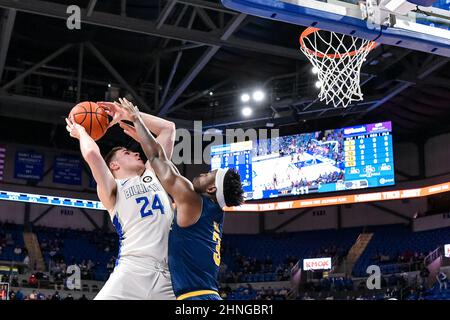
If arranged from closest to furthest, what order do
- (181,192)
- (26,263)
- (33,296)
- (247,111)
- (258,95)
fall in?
(181,192), (33,296), (258,95), (247,111), (26,263)

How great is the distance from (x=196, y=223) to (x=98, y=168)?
34.5 inches

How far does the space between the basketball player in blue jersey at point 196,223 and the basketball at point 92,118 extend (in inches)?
39.1

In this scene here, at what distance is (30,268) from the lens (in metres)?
20.1

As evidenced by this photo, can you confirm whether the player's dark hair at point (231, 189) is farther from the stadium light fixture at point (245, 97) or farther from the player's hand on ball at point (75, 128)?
the stadium light fixture at point (245, 97)

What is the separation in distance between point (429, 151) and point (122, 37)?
464 inches

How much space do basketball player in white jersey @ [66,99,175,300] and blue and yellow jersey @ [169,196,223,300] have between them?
36cm

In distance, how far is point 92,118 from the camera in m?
4.51

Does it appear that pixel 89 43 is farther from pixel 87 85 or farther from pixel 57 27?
pixel 87 85

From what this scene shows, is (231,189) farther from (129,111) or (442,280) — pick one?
(442,280)

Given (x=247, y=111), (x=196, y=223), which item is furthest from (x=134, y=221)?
(x=247, y=111)

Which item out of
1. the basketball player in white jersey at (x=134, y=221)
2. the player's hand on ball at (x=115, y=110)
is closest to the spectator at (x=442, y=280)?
the basketball player in white jersey at (x=134, y=221)

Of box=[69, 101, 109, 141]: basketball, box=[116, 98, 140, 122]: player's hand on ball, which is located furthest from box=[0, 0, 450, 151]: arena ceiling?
box=[116, 98, 140, 122]: player's hand on ball

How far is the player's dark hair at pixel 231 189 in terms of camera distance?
3.54 metres

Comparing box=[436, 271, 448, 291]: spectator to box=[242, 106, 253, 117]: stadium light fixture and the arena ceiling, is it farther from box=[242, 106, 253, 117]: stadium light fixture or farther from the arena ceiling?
box=[242, 106, 253, 117]: stadium light fixture
